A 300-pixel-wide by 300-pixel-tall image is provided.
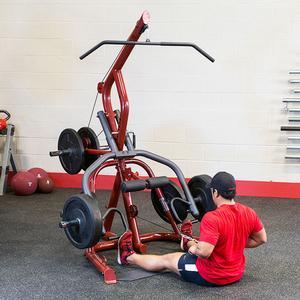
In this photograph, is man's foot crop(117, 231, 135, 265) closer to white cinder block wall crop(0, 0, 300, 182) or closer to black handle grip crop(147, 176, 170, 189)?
black handle grip crop(147, 176, 170, 189)

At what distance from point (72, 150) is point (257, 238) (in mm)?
1526

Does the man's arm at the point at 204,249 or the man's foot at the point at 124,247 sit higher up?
the man's arm at the point at 204,249

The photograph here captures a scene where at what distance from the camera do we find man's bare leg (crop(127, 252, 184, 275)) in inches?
126

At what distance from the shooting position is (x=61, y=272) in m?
3.38

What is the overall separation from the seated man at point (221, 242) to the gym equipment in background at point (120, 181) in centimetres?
47

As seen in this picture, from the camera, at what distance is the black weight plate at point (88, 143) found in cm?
387

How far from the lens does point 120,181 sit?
369 cm

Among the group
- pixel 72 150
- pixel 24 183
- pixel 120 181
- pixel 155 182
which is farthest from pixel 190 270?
pixel 24 183

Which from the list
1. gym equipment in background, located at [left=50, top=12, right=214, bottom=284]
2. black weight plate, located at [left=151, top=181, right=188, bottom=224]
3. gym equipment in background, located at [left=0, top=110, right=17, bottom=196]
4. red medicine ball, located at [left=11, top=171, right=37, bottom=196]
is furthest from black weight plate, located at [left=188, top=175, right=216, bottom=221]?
gym equipment in background, located at [left=0, top=110, right=17, bottom=196]

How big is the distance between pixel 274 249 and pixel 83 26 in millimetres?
3144

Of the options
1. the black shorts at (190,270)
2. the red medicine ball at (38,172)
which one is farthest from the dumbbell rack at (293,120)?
the black shorts at (190,270)

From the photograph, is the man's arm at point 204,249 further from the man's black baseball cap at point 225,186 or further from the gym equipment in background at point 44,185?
the gym equipment in background at point 44,185

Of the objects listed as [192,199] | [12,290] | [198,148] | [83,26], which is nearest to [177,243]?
[192,199]

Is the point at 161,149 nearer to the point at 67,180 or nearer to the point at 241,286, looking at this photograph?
the point at 67,180
